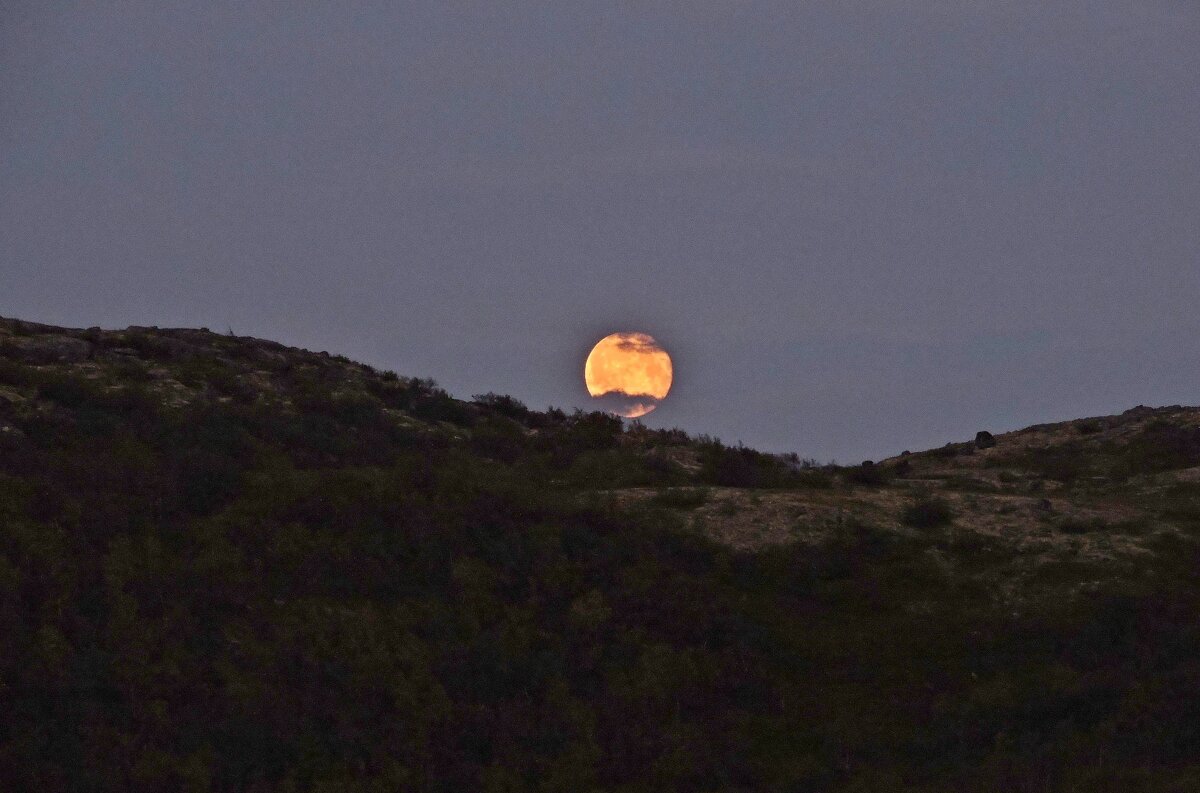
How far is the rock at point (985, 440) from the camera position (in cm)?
5391

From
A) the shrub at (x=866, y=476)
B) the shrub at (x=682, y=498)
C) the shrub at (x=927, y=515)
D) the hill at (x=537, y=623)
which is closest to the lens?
the hill at (x=537, y=623)

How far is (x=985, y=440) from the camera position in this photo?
5438 cm

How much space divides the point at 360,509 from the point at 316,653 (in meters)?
6.89

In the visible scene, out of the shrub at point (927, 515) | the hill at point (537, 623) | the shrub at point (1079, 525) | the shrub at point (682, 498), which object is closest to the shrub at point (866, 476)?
the hill at point (537, 623)

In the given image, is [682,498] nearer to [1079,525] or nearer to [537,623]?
[537,623]

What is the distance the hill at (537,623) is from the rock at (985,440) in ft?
45.2

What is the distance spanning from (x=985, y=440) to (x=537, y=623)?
33.2 m

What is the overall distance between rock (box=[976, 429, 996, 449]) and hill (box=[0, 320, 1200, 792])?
1377 cm

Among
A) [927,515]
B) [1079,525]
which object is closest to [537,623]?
[927,515]

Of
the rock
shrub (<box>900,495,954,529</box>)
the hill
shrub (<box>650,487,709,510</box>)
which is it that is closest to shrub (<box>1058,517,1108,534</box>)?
the hill

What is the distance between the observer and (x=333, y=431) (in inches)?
1610

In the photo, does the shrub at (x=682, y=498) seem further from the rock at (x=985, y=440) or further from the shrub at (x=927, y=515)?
the rock at (x=985, y=440)

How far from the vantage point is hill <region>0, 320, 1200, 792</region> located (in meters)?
22.0

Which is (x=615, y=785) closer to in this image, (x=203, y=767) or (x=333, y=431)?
(x=203, y=767)
